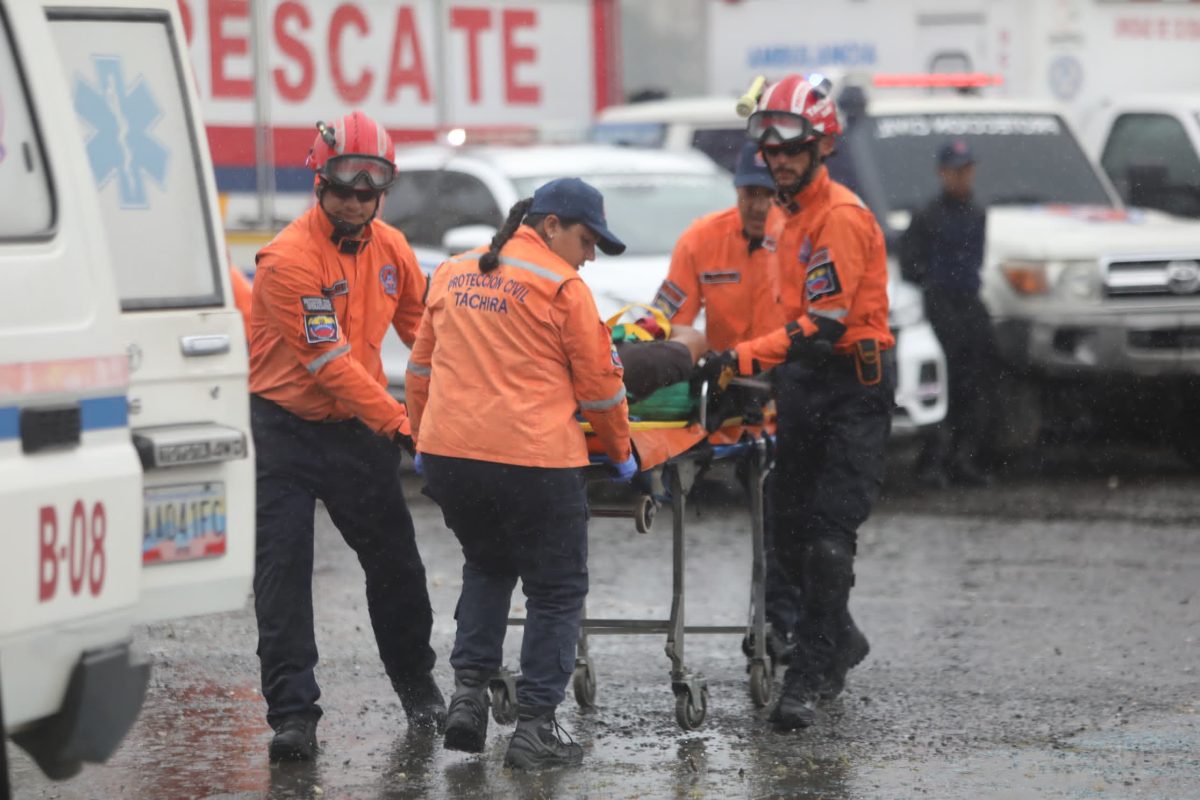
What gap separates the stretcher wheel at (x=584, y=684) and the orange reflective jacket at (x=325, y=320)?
3.74ft

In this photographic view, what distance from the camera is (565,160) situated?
12617mm

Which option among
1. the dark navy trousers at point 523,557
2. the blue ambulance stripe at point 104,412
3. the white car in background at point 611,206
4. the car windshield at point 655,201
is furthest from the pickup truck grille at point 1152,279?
→ the blue ambulance stripe at point 104,412

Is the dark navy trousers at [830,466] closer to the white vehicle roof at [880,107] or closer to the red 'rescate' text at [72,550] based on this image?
the red 'rescate' text at [72,550]

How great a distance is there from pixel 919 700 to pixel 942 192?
5399 mm

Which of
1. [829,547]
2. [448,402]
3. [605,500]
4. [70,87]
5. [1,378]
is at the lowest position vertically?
[605,500]

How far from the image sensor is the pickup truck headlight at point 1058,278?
12.6 metres

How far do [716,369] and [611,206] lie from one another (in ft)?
17.2

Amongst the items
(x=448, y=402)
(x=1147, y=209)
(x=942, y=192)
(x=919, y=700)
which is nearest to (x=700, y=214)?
(x=942, y=192)

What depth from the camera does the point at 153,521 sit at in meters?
5.00

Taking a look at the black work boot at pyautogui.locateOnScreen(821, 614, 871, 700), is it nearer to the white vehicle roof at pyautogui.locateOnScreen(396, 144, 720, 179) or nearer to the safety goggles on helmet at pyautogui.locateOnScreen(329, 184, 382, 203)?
the safety goggles on helmet at pyautogui.locateOnScreen(329, 184, 382, 203)

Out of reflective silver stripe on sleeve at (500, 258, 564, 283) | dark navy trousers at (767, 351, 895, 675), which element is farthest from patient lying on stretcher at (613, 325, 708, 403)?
reflective silver stripe on sleeve at (500, 258, 564, 283)

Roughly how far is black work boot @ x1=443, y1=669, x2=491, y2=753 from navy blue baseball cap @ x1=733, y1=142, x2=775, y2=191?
2.28 m

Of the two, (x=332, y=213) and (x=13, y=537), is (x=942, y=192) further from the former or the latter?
(x=13, y=537)

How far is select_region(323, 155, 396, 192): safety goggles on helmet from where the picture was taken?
258 inches
